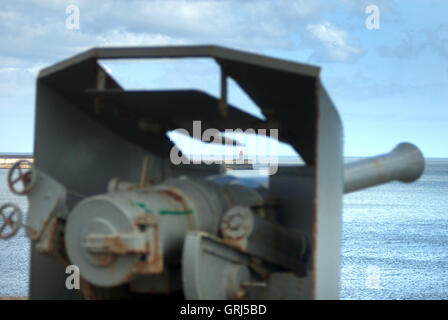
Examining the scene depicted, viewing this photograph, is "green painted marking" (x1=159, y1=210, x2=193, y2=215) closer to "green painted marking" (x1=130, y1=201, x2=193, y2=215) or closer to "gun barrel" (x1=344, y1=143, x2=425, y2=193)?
"green painted marking" (x1=130, y1=201, x2=193, y2=215)

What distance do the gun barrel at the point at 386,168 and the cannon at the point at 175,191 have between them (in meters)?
0.03

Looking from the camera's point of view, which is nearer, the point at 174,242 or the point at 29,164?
the point at 174,242

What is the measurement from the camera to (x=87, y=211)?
16.8 ft

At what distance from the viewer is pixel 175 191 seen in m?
5.56

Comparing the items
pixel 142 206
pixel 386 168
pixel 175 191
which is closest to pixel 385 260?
A: pixel 386 168

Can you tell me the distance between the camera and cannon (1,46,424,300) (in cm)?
504

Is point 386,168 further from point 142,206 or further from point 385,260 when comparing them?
point 385,260

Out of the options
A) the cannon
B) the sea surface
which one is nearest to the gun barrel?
the cannon

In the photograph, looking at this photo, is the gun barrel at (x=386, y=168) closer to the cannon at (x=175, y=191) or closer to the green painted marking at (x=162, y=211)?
the cannon at (x=175, y=191)
